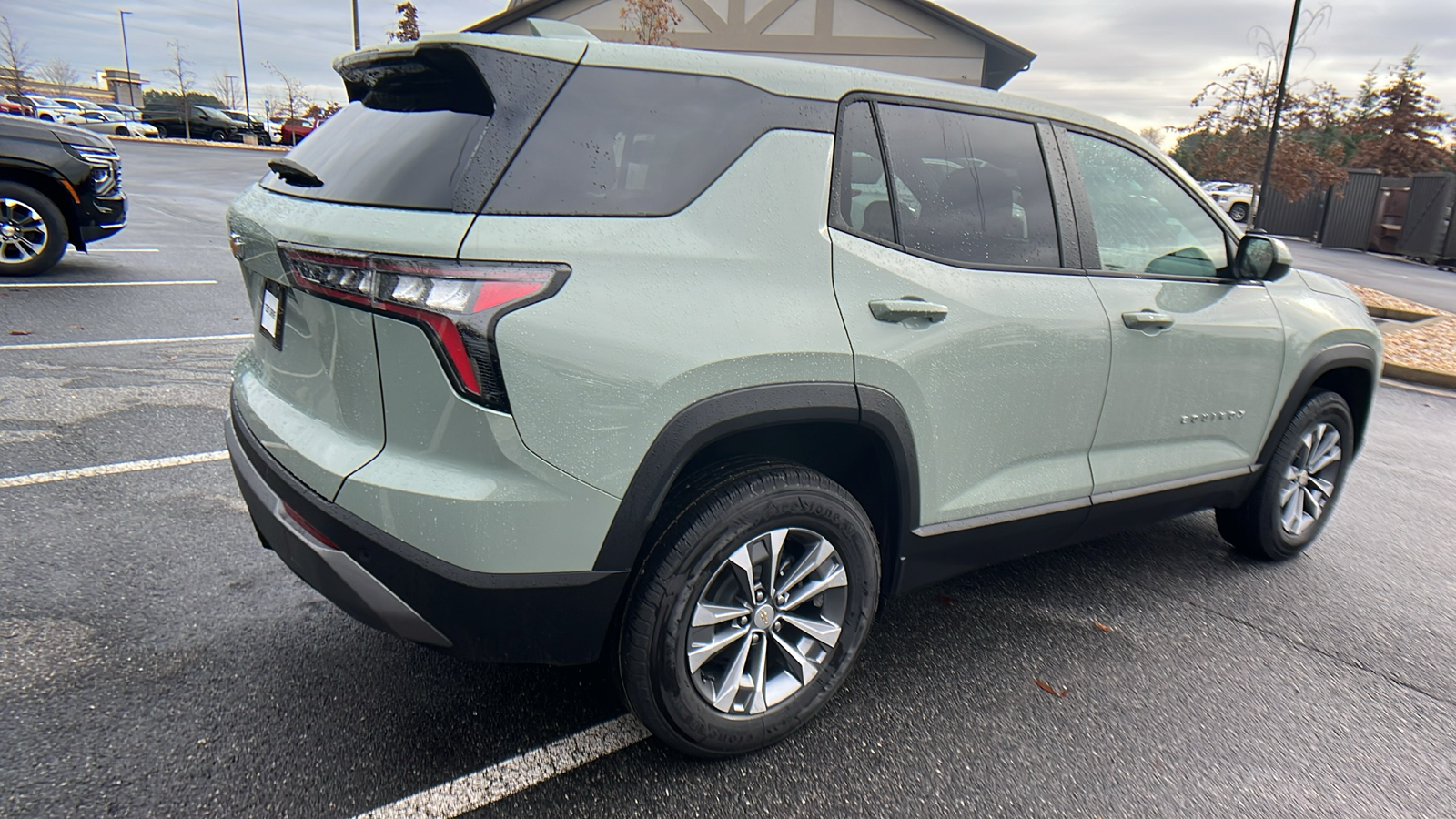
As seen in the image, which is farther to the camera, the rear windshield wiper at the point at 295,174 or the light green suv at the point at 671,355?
the rear windshield wiper at the point at 295,174

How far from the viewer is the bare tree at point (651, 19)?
73.0 feet

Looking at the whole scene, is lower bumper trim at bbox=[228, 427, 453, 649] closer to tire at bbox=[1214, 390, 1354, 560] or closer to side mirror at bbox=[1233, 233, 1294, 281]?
side mirror at bbox=[1233, 233, 1294, 281]

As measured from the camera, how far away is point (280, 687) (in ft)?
8.26

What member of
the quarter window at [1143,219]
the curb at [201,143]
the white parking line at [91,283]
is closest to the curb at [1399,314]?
the quarter window at [1143,219]

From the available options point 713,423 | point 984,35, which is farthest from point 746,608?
point 984,35

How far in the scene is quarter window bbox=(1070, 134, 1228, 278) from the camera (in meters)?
2.97

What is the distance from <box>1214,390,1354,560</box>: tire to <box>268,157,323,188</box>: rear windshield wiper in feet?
11.8

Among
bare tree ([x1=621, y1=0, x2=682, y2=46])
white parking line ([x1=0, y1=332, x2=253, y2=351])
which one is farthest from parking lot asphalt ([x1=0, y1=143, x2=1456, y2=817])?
bare tree ([x1=621, y1=0, x2=682, y2=46])

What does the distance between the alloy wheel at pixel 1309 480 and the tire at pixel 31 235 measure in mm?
9952

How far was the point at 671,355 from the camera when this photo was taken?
1.95m

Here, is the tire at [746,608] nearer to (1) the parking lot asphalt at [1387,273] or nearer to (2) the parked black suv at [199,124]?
(1) the parking lot asphalt at [1387,273]

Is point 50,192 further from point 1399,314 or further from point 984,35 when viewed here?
point 984,35

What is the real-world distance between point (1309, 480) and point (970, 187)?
239cm

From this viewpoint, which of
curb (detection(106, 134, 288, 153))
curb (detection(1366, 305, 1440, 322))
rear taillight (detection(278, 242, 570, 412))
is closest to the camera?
rear taillight (detection(278, 242, 570, 412))
